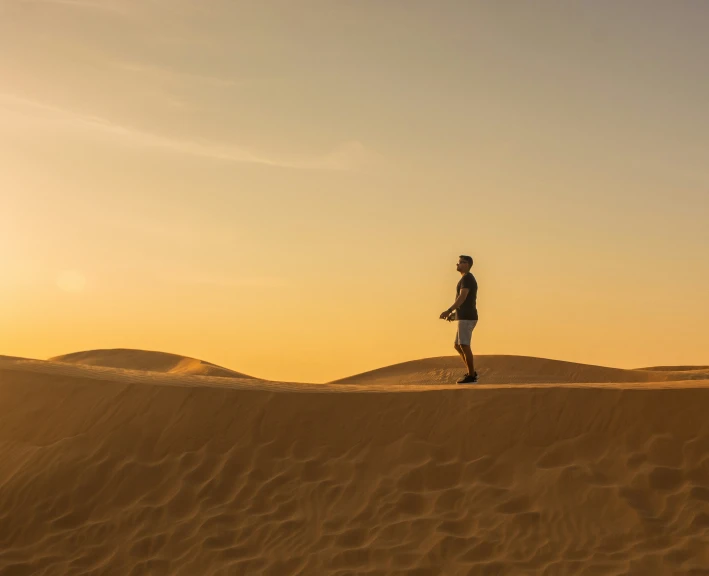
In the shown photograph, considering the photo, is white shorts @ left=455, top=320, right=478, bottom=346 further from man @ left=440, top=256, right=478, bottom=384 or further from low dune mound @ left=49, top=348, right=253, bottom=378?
low dune mound @ left=49, top=348, right=253, bottom=378

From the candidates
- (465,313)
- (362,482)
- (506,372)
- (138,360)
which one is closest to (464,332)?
(465,313)

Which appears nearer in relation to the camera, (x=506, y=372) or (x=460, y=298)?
(x=460, y=298)

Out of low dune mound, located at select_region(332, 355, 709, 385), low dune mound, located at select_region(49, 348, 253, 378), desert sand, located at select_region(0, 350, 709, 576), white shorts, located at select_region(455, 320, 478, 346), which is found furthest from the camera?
low dune mound, located at select_region(49, 348, 253, 378)

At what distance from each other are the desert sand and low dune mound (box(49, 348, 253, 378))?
1687 cm

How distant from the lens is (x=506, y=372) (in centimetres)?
2588

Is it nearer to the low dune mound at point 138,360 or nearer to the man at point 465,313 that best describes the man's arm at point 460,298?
the man at point 465,313

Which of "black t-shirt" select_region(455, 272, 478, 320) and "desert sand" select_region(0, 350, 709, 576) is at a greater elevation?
"black t-shirt" select_region(455, 272, 478, 320)

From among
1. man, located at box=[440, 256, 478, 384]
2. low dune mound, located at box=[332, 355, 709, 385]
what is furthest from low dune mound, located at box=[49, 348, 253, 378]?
man, located at box=[440, 256, 478, 384]

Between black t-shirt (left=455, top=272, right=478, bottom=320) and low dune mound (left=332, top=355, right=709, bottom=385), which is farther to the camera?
low dune mound (left=332, top=355, right=709, bottom=385)

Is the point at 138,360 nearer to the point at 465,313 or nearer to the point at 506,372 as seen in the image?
the point at 506,372

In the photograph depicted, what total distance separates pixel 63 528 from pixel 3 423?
364 centimetres

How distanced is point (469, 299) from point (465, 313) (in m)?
0.25

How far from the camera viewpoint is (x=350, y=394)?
12.1 meters

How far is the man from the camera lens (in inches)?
514
